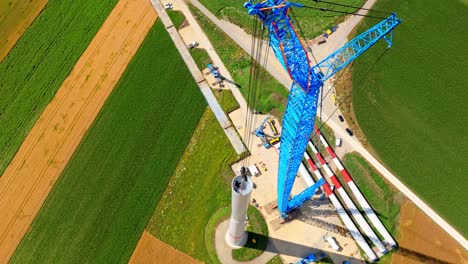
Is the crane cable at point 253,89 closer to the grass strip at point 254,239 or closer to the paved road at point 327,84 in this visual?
the paved road at point 327,84

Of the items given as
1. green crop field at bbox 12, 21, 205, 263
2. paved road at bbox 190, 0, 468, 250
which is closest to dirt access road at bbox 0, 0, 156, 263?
green crop field at bbox 12, 21, 205, 263

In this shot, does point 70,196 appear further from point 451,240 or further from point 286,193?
point 451,240

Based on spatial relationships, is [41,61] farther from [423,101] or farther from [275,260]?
[423,101]

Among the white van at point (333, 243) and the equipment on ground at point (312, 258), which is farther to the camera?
the white van at point (333, 243)

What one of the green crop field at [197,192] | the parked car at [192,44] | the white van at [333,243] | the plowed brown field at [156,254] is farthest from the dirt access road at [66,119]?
the white van at [333,243]

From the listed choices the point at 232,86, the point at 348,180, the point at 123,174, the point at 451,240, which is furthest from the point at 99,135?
the point at 451,240

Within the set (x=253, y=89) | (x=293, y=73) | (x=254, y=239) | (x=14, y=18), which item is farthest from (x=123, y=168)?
(x=14, y=18)
